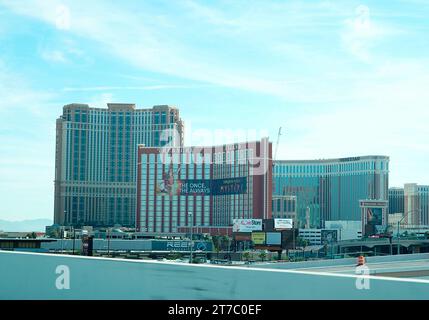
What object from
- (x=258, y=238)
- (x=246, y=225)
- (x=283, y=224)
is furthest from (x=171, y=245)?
(x=283, y=224)

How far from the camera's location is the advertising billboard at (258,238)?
464ft

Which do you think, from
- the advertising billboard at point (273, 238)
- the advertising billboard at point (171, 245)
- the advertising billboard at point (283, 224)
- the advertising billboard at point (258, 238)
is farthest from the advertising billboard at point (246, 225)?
the advertising billboard at point (273, 238)

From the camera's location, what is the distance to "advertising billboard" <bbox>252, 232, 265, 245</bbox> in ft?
464

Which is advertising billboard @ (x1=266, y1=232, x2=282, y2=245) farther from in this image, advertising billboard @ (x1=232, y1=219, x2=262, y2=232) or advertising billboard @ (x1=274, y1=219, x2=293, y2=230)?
advertising billboard @ (x1=232, y1=219, x2=262, y2=232)

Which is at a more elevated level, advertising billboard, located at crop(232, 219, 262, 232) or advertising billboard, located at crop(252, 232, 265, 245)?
advertising billboard, located at crop(232, 219, 262, 232)

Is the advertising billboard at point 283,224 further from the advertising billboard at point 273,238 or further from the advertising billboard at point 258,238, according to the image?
the advertising billboard at point 273,238

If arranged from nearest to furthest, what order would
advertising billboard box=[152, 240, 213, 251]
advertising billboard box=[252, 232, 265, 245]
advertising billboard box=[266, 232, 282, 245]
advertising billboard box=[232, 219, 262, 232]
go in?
advertising billboard box=[266, 232, 282, 245] < advertising billboard box=[252, 232, 265, 245] < advertising billboard box=[152, 240, 213, 251] < advertising billboard box=[232, 219, 262, 232]

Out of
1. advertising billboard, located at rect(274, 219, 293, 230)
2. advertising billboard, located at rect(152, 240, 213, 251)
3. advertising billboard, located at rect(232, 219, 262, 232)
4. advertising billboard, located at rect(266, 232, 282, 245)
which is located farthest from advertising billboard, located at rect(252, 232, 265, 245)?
advertising billboard, located at rect(274, 219, 293, 230)

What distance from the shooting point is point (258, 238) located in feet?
467

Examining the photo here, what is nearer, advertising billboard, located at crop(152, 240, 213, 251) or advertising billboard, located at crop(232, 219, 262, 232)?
advertising billboard, located at crop(152, 240, 213, 251)

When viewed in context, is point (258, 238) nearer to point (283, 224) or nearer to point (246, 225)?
point (246, 225)

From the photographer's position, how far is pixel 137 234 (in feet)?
634

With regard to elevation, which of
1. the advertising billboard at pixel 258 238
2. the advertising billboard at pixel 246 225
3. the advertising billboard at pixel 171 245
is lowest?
the advertising billboard at pixel 171 245
